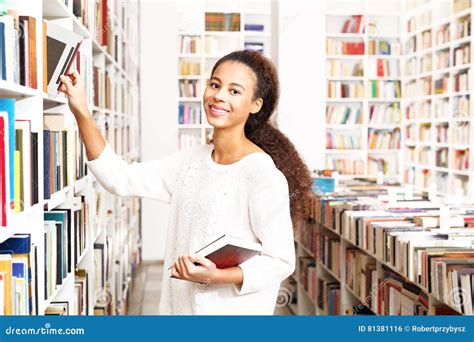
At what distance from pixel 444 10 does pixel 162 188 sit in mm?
6161

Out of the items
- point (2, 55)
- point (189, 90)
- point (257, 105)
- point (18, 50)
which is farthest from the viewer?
point (189, 90)

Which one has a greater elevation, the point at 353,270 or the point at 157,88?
the point at 157,88

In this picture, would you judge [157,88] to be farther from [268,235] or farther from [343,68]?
[268,235]

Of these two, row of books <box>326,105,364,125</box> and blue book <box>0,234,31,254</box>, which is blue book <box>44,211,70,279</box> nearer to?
blue book <box>0,234,31,254</box>

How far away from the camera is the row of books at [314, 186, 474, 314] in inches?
97.7

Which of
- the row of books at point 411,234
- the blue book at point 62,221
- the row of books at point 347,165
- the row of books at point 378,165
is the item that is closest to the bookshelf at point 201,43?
the row of books at point 347,165

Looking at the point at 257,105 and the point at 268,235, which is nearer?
the point at 268,235

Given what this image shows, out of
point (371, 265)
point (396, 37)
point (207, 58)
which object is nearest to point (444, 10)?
point (396, 37)

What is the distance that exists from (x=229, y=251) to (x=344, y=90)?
6.80 m

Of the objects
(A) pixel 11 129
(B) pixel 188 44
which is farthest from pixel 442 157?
(A) pixel 11 129

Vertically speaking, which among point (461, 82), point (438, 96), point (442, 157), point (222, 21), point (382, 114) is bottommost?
point (442, 157)

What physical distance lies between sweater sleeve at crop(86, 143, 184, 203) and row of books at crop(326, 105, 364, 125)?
253 inches

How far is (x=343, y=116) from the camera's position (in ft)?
26.8

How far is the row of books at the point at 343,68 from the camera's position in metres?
8.14
